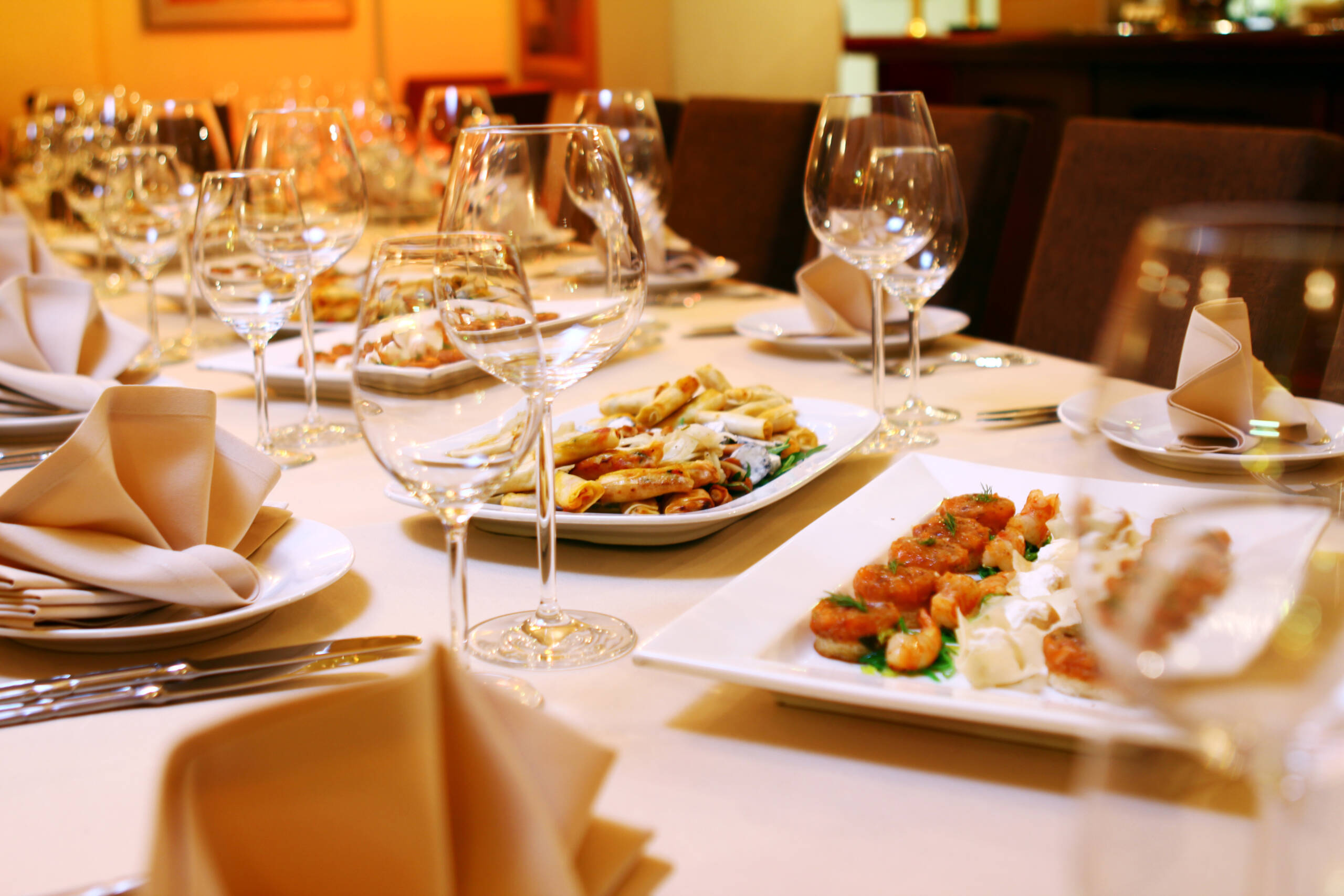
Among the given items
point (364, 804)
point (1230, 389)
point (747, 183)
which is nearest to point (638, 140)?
point (747, 183)

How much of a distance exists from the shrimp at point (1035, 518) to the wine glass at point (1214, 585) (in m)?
0.36

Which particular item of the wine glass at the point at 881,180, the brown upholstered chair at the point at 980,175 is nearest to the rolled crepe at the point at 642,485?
the wine glass at the point at 881,180

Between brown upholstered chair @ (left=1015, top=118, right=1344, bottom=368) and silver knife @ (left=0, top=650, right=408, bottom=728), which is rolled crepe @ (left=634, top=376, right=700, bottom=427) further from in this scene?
brown upholstered chair @ (left=1015, top=118, right=1344, bottom=368)

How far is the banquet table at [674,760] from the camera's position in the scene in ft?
1.75

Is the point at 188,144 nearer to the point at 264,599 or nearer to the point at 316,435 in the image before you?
the point at 316,435

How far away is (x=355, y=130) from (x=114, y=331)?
2157mm

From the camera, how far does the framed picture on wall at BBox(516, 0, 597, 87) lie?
24.9 feet

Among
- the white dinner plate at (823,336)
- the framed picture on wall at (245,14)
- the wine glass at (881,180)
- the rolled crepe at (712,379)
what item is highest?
the framed picture on wall at (245,14)

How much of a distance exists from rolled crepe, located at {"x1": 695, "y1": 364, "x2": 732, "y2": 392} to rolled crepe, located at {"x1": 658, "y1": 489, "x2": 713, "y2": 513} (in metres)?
0.30

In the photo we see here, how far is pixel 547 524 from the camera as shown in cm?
77

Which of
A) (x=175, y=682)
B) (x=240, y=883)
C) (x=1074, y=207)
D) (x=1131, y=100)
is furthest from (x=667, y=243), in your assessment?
(x=1131, y=100)

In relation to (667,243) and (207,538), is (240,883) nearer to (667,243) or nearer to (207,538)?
→ (207,538)

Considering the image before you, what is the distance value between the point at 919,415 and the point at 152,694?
0.84m

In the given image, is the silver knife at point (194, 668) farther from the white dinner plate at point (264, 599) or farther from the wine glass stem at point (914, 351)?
the wine glass stem at point (914, 351)
